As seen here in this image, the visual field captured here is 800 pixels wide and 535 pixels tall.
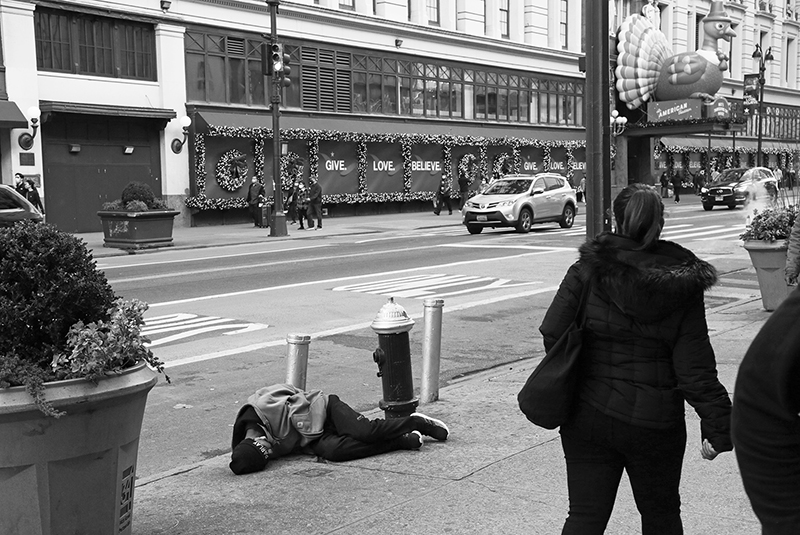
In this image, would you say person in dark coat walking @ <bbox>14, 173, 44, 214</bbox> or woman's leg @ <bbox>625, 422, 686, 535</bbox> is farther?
person in dark coat walking @ <bbox>14, 173, 44, 214</bbox>

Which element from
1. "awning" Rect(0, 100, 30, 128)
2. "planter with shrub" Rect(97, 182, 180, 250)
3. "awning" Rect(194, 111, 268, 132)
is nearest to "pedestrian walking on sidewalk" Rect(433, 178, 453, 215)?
"awning" Rect(194, 111, 268, 132)

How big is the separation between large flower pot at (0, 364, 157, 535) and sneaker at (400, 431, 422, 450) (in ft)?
7.52

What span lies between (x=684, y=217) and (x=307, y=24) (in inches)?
611

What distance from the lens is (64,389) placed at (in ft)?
11.6

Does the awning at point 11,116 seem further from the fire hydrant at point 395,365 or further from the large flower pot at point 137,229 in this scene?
the fire hydrant at point 395,365

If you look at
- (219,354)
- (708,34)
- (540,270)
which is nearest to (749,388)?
(219,354)

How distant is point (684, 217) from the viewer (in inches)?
1303

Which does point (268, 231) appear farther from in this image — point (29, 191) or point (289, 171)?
point (29, 191)

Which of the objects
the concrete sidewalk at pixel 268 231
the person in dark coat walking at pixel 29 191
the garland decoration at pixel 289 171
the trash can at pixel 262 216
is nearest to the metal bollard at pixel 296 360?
the concrete sidewalk at pixel 268 231

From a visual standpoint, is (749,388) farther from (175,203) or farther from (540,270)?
(175,203)

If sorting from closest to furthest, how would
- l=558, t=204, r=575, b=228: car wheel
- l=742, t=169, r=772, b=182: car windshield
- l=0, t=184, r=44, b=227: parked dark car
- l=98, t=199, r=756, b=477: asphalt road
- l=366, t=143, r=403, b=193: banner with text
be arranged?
1. l=98, t=199, r=756, b=477: asphalt road
2. l=0, t=184, r=44, b=227: parked dark car
3. l=558, t=204, r=575, b=228: car wheel
4. l=742, t=169, r=772, b=182: car windshield
5. l=366, t=143, r=403, b=193: banner with text

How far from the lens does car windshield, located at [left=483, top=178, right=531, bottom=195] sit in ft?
86.3

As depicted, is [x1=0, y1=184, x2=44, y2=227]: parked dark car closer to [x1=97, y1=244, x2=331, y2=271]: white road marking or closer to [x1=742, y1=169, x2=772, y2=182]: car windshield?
[x1=97, y1=244, x2=331, y2=271]: white road marking

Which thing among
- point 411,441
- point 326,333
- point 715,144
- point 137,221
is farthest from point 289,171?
point 715,144
